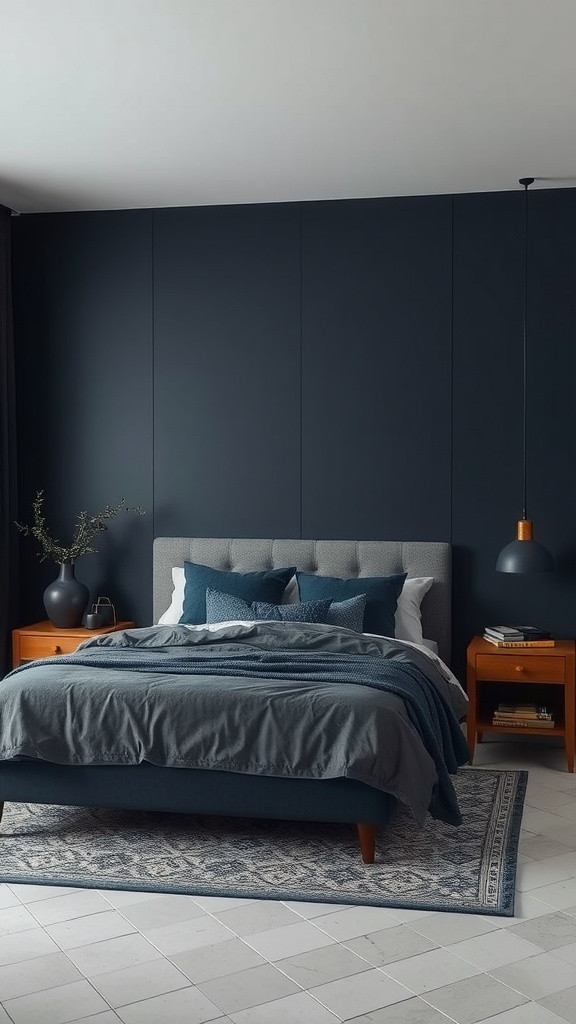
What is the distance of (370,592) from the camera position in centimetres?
550

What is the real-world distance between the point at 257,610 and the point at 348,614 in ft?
1.55

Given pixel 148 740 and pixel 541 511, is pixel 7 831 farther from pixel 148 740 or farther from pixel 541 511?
pixel 541 511

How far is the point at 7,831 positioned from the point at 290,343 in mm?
3126

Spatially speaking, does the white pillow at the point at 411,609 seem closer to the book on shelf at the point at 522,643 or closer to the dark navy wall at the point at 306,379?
the dark navy wall at the point at 306,379

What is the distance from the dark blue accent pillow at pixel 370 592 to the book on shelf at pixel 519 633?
0.53 metres

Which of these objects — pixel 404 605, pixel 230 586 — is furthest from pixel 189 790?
pixel 404 605

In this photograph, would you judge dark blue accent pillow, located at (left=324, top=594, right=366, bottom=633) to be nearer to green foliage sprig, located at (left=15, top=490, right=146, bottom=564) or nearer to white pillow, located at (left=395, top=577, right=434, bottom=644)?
white pillow, located at (left=395, top=577, right=434, bottom=644)

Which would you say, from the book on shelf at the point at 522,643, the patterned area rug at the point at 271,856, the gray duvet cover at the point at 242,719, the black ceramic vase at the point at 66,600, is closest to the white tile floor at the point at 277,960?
the patterned area rug at the point at 271,856

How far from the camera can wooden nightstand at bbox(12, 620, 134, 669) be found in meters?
5.85

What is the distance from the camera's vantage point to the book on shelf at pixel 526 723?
5.28 meters

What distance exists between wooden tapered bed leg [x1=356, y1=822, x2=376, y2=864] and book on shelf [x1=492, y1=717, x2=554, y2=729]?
168 centimetres

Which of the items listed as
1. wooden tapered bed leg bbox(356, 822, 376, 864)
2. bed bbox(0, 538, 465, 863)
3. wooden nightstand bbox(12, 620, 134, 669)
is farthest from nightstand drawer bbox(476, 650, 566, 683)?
wooden nightstand bbox(12, 620, 134, 669)

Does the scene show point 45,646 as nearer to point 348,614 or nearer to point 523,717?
point 348,614

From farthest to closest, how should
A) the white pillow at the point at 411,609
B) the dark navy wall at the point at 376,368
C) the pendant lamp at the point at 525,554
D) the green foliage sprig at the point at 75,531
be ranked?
the green foliage sprig at the point at 75,531
the dark navy wall at the point at 376,368
the white pillow at the point at 411,609
the pendant lamp at the point at 525,554
